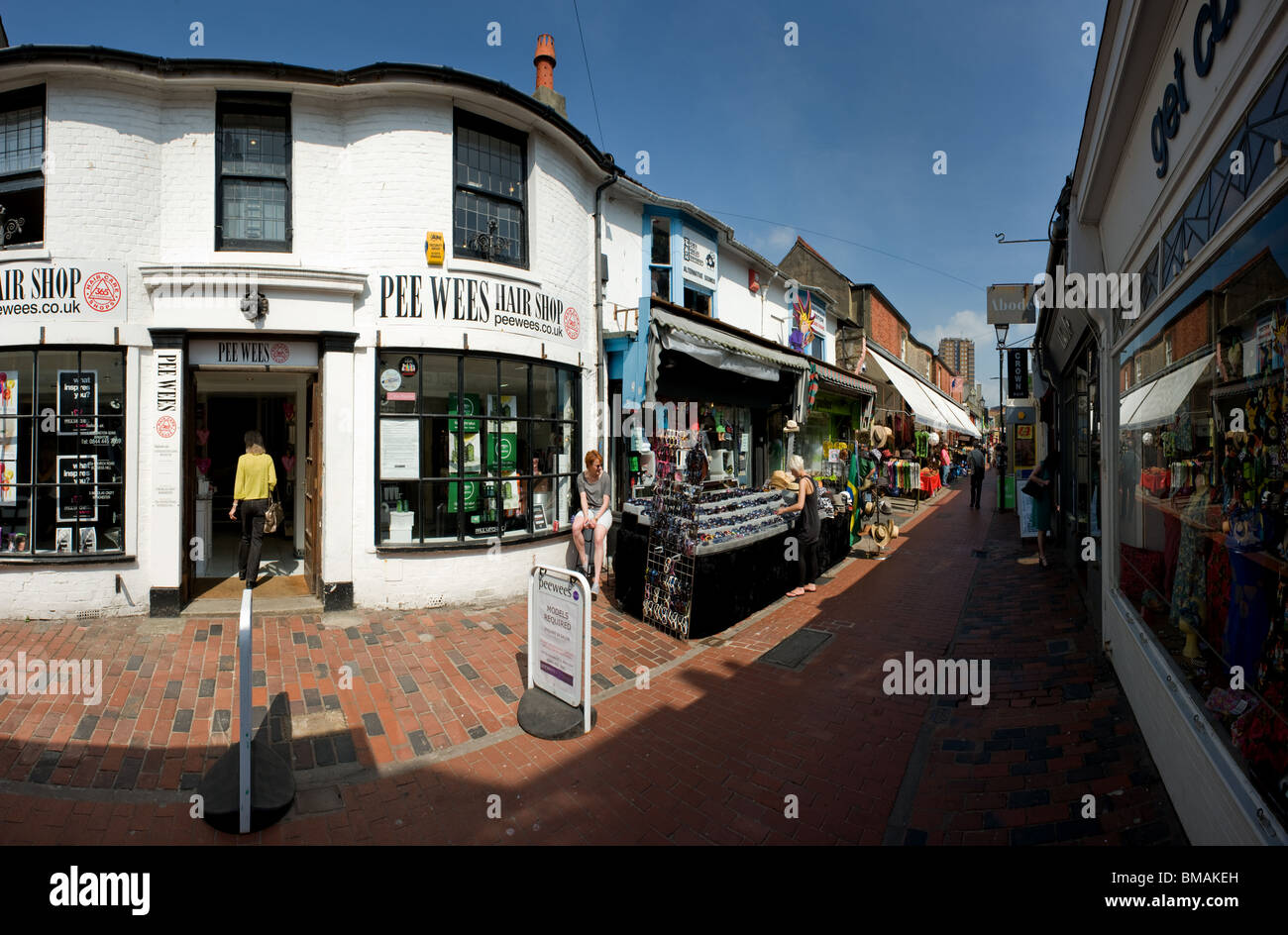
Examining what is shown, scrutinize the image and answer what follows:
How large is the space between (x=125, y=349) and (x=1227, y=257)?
351 inches

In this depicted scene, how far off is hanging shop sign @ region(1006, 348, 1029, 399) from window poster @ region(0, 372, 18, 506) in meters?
18.4

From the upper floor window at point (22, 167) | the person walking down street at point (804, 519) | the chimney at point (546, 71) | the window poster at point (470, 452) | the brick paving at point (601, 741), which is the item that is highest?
the chimney at point (546, 71)

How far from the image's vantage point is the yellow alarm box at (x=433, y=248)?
21.3 ft

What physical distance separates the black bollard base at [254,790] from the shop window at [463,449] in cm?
320

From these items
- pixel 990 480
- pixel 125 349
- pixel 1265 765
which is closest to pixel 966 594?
pixel 1265 765

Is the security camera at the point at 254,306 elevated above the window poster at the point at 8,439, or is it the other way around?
the security camera at the point at 254,306

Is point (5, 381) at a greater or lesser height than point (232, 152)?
lesser

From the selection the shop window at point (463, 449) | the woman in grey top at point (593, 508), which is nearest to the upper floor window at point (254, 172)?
the shop window at point (463, 449)

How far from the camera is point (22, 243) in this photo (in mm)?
6094

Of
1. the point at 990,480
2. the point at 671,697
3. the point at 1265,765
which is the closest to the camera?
the point at 1265,765

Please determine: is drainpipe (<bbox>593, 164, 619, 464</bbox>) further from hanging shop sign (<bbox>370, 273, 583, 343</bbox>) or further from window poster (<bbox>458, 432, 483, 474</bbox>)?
window poster (<bbox>458, 432, 483, 474</bbox>)

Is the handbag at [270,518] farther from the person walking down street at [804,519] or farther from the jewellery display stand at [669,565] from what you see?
the person walking down street at [804,519]

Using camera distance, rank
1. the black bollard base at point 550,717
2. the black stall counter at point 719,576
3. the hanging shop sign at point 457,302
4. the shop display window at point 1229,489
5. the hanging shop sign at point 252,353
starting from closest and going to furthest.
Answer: the shop display window at point 1229,489 → the black bollard base at point 550,717 → the black stall counter at point 719,576 → the hanging shop sign at point 252,353 → the hanging shop sign at point 457,302

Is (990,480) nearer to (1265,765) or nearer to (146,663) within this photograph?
(1265,765)
